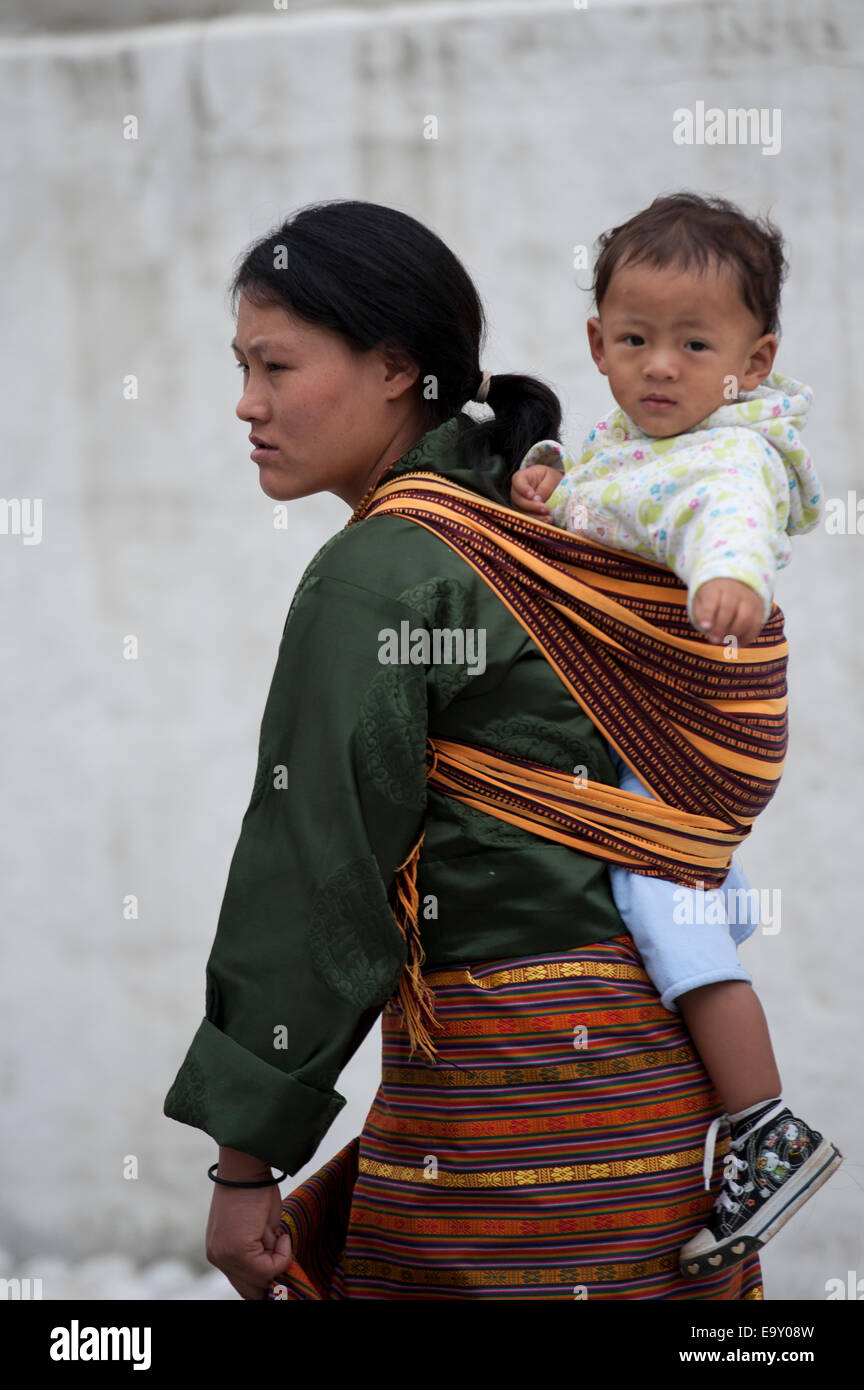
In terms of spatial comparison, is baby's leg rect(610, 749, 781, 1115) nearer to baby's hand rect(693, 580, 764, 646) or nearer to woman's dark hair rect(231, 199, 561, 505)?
baby's hand rect(693, 580, 764, 646)

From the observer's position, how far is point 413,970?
1490mm

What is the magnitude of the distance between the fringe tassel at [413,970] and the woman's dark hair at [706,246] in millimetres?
579

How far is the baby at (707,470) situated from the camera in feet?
4.73

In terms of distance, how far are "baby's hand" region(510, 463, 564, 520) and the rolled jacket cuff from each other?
1.93 feet

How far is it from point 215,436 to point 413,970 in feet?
7.61

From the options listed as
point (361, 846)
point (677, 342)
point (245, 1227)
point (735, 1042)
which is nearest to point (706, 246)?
point (677, 342)

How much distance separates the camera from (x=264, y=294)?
5.33ft

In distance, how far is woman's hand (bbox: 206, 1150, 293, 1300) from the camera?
1477 millimetres

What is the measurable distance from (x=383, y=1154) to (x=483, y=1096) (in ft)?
0.48

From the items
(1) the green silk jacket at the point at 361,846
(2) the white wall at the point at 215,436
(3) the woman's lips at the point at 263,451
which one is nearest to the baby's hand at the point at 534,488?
(1) the green silk jacket at the point at 361,846

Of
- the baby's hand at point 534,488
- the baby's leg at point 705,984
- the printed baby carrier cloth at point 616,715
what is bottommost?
the baby's leg at point 705,984

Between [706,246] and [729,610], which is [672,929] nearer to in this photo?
[729,610]

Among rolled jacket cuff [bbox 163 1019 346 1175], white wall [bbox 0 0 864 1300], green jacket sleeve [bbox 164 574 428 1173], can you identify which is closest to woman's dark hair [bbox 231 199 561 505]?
green jacket sleeve [bbox 164 574 428 1173]

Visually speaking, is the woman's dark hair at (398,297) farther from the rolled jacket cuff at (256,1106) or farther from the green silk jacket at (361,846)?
the rolled jacket cuff at (256,1106)
